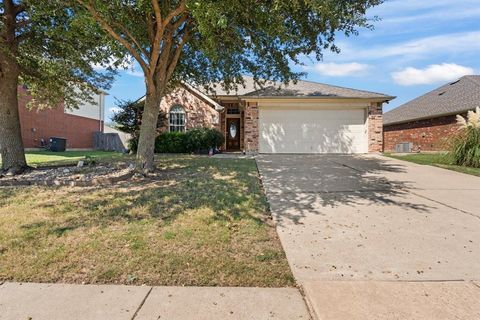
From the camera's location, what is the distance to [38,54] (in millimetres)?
10227

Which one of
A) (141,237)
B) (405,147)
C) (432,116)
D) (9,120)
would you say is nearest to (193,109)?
(9,120)

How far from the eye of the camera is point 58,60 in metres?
10.6

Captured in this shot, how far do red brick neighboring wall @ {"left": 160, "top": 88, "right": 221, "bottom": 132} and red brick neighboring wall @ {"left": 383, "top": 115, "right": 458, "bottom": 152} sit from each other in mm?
11774

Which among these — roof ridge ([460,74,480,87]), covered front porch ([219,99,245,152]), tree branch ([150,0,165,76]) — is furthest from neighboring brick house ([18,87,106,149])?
roof ridge ([460,74,480,87])

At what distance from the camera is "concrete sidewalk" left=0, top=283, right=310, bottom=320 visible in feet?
8.64

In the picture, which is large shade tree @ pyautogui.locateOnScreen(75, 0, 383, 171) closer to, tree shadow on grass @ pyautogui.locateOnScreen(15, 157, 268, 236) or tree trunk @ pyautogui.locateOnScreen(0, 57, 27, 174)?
tree shadow on grass @ pyautogui.locateOnScreen(15, 157, 268, 236)

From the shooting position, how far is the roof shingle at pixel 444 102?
16.8 m

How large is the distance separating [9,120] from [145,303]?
8839 millimetres

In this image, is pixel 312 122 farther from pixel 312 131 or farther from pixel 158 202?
pixel 158 202

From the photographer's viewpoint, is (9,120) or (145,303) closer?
(145,303)

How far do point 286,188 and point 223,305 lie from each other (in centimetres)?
468

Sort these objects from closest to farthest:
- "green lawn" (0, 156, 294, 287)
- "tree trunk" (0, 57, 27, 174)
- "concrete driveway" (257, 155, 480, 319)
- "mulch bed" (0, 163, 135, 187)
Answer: "concrete driveway" (257, 155, 480, 319) < "green lawn" (0, 156, 294, 287) < "mulch bed" (0, 163, 135, 187) < "tree trunk" (0, 57, 27, 174)

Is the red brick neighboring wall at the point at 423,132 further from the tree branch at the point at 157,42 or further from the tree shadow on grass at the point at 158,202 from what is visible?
the tree branch at the point at 157,42

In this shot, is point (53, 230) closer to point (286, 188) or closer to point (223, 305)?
point (223, 305)
